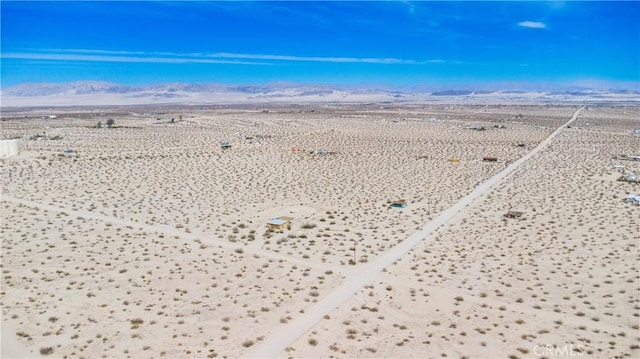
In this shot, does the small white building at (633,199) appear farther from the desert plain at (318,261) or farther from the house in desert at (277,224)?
the house in desert at (277,224)

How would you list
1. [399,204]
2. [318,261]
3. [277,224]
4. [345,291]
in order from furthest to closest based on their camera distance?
1. [399,204]
2. [277,224]
3. [318,261]
4. [345,291]

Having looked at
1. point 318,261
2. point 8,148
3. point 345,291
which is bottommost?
point 345,291

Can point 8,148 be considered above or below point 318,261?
above

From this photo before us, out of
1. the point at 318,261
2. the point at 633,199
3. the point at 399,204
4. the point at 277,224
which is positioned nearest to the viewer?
the point at 318,261

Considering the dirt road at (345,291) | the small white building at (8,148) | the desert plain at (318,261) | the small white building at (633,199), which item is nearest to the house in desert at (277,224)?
the desert plain at (318,261)

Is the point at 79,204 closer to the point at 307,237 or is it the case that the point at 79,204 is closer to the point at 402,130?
the point at 307,237

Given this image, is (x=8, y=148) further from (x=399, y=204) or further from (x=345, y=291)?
(x=345, y=291)

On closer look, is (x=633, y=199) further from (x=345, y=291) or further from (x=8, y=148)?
(x=8, y=148)

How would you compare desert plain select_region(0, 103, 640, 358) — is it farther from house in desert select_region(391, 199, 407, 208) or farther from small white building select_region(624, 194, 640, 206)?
small white building select_region(624, 194, 640, 206)

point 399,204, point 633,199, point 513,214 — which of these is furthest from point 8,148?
point 633,199

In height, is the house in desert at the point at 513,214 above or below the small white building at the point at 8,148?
below

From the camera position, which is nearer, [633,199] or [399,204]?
[399,204]
